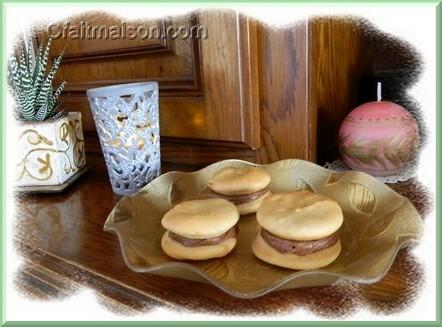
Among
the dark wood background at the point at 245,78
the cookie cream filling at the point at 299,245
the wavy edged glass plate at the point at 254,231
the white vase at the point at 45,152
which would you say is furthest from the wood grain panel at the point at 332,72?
the white vase at the point at 45,152

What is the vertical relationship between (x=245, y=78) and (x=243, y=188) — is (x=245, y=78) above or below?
above

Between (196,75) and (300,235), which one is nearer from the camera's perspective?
(300,235)

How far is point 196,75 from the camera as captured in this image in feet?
1.92

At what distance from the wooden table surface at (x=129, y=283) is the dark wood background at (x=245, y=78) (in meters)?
0.19

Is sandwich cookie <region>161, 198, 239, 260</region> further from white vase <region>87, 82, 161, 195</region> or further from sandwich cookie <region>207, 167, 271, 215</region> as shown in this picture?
white vase <region>87, 82, 161, 195</region>

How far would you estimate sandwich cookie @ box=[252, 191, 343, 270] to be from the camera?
34cm

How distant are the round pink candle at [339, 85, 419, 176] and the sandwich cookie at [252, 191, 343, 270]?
0.19 metres

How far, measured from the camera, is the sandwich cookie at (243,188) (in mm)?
456

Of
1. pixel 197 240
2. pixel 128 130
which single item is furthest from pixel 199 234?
pixel 128 130

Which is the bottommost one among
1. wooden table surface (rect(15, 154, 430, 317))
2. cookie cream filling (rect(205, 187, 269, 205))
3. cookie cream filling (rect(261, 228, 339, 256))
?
wooden table surface (rect(15, 154, 430, 317))

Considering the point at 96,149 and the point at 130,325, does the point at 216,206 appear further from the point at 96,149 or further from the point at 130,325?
the point at 96,149

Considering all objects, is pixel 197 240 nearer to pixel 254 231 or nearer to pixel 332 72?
pixel 254 231

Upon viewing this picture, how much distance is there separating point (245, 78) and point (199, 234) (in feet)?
0.90

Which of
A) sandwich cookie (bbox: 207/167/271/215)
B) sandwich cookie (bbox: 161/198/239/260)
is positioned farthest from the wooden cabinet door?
sandwich cookie (bbox: 161/198/239/260)
